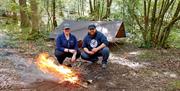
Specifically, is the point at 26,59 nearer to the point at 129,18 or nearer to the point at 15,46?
the point at 15,46

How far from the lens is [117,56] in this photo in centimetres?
984

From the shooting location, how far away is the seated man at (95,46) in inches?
304

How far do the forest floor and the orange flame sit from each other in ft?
0.61

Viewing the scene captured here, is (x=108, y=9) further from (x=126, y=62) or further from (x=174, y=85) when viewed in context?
(x=174, y=85)

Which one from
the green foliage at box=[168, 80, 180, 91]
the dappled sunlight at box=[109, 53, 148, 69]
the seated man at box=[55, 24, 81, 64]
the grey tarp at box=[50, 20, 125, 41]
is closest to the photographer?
the green foliage at box=[168, 80, 180, 91]

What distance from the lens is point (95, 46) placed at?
7.84m

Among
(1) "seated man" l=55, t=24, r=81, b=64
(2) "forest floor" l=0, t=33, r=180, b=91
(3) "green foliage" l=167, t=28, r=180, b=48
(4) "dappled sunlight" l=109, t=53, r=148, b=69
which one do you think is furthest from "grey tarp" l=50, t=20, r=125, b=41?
(1) "seated man" l=55, t=24, r=81, b=64

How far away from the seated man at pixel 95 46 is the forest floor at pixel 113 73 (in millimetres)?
333

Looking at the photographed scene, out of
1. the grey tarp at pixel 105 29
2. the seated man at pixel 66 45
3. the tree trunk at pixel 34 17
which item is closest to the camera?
the seated man at pixel 66 45

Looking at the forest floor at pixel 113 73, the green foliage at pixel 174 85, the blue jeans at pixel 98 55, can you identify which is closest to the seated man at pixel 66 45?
the blue jeans at pixel 98 55

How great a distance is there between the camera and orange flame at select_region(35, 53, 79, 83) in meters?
6.92

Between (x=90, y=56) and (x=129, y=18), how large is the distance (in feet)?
21.3

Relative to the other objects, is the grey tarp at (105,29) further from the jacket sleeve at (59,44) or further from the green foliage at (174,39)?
the jacket sleeve at (59,44)

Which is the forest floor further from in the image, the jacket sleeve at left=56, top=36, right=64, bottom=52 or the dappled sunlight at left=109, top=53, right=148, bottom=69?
the jacket sleeve at left=56, top=36, right=64, bottom=52
